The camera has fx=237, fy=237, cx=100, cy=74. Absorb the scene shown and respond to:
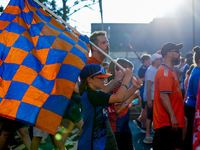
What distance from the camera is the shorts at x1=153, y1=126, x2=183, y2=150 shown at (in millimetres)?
3896

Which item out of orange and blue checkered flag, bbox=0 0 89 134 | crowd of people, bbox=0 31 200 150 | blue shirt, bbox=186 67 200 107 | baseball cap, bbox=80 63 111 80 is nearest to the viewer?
orange and blue checkered flag, bbox=0 0 89 134

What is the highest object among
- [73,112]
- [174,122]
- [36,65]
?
[36,65]

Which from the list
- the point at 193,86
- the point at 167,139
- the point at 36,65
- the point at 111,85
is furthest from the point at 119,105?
the point at 193,86

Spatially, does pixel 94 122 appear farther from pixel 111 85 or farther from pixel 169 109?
pixel 169 109

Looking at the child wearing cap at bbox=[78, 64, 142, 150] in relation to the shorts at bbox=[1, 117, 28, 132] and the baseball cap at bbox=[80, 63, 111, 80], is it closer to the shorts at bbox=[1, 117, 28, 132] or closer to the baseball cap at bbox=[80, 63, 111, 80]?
the baseball cap at bbox=[80, 63, 111, 80]

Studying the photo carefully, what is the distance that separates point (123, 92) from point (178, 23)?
34409 mm

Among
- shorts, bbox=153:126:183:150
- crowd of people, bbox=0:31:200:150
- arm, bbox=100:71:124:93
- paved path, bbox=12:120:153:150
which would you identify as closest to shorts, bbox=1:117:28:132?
crowd of people, bbox=0:31:200:150

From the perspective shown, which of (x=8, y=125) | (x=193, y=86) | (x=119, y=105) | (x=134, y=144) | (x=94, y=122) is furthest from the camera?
(x=134, y=144)

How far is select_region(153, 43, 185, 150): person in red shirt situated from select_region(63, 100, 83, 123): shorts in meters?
2.16

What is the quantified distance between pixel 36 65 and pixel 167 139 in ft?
8.13

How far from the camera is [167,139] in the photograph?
13.0ft

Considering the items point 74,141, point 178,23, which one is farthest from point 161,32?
point 74,141

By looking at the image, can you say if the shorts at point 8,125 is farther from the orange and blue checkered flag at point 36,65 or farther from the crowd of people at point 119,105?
the orange and blue checkered flag at point 36,65

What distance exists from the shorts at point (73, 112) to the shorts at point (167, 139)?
2.22 metres
